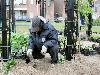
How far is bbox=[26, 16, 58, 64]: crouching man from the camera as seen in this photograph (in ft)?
26.7

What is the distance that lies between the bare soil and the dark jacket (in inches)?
16.2

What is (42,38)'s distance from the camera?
8359 mm

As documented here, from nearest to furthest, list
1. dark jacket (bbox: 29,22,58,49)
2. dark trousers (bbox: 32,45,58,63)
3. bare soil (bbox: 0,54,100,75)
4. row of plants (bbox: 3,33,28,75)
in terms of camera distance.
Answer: bare soil (bbox: 0,54,100,75), dark jacket (bbox: 29,22,58,49), dark trousers (bbox: 32,45,58,63), row of plants (bbox: 3,33,28,75)

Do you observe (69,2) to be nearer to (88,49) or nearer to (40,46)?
(40,46)

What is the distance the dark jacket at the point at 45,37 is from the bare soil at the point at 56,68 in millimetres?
411

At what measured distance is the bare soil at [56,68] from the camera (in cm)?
774

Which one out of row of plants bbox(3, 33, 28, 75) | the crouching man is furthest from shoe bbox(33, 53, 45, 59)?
row of plants bbox(3, 33, 28, 75)

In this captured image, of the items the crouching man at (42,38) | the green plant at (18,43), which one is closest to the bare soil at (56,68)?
the crouching man at (42,38)

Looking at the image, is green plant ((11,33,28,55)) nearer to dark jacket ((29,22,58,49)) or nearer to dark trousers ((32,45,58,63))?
dark trousers ((32,45,58,63))

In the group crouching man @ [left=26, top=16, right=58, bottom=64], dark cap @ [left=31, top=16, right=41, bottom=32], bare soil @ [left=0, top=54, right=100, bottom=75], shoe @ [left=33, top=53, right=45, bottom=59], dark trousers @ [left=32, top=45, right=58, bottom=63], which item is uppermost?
dark cap @ [left=31, top=16, right=41, bottom=32]

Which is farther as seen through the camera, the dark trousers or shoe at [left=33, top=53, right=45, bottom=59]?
shoe at [left=33, top=53, right=45, bottom=59]

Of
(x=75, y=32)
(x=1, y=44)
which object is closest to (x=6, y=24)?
(x=1, y=44)

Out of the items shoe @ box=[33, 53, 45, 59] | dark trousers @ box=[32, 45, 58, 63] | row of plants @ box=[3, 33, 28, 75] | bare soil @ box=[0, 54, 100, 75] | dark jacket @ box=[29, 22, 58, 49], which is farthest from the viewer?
row of plants @ box=[3, 33, 28, 75]

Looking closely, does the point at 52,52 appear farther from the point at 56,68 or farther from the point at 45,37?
the point at 56,68
